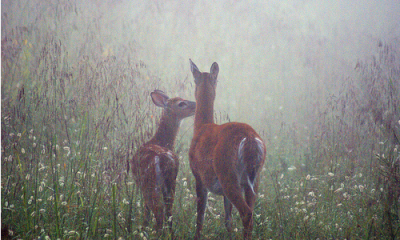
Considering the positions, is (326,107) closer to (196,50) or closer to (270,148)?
(270,148)

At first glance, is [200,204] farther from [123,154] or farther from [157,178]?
[123,154]

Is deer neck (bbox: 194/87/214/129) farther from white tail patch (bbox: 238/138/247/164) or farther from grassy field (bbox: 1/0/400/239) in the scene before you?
white tail patch (bbox: 238/138/247/164)

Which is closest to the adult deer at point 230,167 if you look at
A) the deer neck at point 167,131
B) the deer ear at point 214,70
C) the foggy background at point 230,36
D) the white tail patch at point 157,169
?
the white tail patch at point 157,169

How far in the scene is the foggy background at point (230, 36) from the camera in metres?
3.95

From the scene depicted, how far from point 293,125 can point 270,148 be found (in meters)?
0.51

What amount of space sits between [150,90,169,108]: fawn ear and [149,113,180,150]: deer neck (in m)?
0.18

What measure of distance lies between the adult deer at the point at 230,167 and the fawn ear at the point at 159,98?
3.36 ft

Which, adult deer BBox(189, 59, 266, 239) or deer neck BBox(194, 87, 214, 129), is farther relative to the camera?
deer neck BBox(194, 87, 214, 129)

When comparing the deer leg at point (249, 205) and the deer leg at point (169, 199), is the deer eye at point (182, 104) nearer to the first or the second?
the deer leg at point (169, 199)

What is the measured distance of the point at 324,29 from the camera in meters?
4.11

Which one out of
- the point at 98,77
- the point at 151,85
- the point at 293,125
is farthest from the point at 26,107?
the point at 293,125

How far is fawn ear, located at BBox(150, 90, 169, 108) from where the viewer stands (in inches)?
160

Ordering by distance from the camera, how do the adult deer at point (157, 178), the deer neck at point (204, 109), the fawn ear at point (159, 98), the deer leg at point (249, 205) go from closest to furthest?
→ the deer leg at point (249, 205), the adult deer at point (157, 178), the deer neck at point (204, 109), the fawn ear at point (159, 98)

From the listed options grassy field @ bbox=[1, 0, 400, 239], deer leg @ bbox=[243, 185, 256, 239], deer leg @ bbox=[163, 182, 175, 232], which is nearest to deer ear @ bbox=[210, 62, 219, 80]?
grassy field @ bbox=[1, 0, 400, 239]
